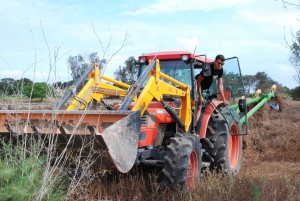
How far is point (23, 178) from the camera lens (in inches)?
187

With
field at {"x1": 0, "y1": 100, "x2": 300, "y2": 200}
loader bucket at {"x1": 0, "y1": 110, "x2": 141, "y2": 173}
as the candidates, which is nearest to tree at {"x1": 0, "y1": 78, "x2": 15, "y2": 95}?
field at {"x1": 0, "y1": 100, "x2": 300, "y2": 200}

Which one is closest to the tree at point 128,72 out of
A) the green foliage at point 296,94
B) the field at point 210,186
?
the field at point 210,186

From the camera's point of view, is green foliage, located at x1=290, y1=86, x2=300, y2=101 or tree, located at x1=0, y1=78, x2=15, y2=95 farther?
green foliage, located at x1=290, y1=86, x2=300, y2=101

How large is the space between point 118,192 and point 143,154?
26.0 inches

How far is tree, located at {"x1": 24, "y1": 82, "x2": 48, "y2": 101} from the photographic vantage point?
4.77 m

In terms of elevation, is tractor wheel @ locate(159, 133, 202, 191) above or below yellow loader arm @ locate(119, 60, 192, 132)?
below

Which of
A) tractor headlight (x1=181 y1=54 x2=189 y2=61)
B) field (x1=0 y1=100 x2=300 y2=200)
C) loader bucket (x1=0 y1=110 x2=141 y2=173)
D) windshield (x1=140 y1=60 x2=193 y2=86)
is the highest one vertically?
tractor headlight (x1=181 y1=54 x2=189 y2=61)

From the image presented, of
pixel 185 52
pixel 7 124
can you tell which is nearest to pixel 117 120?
pixel 7 124

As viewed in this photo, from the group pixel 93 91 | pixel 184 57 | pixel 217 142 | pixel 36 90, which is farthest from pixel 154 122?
pixel 36 90

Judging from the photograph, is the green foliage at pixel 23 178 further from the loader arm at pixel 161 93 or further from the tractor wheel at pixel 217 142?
the tractor wheel at pixel 217 142

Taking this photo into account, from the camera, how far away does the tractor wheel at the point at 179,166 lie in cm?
615

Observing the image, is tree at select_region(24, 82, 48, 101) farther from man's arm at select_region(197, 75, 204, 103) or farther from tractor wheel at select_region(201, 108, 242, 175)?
tractor wheel at select_region(201, 108, 242, 175)

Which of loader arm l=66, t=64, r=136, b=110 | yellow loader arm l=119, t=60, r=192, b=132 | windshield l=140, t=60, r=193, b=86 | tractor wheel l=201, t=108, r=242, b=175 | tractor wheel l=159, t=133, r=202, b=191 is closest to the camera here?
yellow loader arm l=119, t=60, r=192, b=132

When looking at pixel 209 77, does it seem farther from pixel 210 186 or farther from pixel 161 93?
pixel 210 186
